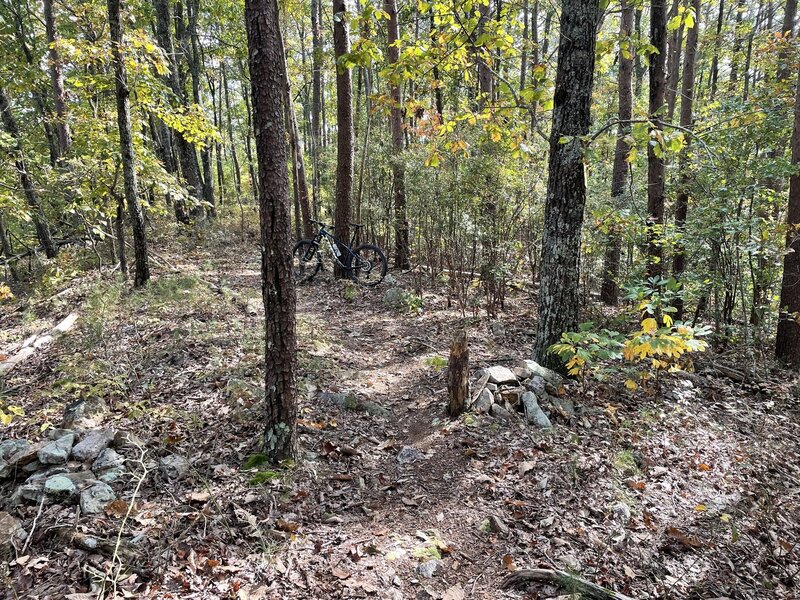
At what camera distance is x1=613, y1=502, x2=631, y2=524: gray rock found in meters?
3.34

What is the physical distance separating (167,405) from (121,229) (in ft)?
20.2

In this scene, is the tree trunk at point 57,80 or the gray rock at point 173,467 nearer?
the gray rock at point 173,467

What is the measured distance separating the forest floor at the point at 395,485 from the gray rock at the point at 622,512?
0.02 m

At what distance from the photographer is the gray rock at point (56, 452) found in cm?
333

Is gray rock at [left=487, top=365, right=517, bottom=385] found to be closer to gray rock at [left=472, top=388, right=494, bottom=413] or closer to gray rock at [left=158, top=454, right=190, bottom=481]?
gray rock at [left=472, top=388, right=494, bottom=413]

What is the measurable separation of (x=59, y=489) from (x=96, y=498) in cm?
25

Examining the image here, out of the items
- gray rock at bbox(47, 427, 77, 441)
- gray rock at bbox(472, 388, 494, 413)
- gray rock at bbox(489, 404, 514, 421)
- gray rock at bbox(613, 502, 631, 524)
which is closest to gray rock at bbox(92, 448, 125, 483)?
gray rock at bbox(47, 427, 77, 441)

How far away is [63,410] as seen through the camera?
429 cm

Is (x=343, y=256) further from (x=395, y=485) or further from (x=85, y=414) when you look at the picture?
(x=395, y=485)

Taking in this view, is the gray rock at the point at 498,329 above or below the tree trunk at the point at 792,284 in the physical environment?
below

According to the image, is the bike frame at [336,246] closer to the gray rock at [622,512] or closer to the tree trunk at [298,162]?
the tree trunk at [298,162]

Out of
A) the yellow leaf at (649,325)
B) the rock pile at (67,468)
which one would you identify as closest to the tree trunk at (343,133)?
the rock pile at (67,468)

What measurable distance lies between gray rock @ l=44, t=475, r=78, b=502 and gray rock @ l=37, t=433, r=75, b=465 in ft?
0.87

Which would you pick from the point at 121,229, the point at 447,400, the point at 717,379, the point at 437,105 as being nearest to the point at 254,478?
the point at 447,400
